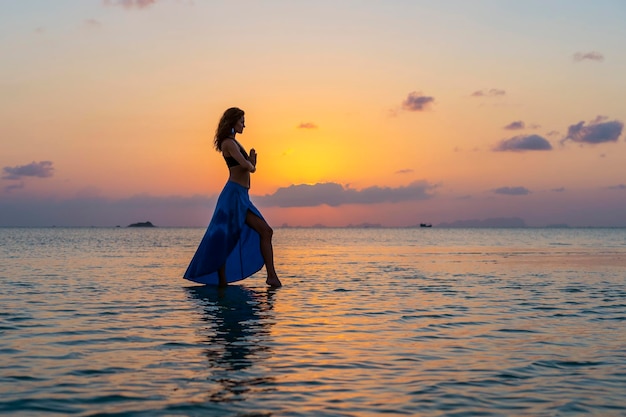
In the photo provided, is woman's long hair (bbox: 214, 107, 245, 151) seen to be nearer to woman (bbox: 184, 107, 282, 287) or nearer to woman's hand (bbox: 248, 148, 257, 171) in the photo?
woman (bbox: 184, 107, 282, 287)

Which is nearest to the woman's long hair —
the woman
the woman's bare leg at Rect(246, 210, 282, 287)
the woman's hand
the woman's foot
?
the woman

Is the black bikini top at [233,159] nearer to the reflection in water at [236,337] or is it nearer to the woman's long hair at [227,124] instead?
the woman's long hair at [227,124]

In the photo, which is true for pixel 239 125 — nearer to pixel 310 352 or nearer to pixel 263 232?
pixel 263 232

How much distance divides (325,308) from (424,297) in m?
2.42

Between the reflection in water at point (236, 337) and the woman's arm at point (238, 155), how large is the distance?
2168mm

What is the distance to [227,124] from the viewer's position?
12.9 meters

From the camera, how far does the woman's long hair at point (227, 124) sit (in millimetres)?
12867

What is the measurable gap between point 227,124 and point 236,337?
6203mm

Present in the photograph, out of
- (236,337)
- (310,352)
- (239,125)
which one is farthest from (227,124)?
(310,352)

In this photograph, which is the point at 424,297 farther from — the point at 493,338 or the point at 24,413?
the point at 24,413

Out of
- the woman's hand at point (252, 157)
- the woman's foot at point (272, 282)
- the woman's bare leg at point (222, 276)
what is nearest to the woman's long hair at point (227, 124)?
the woman's hand at point (252, 157)

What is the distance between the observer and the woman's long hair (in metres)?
12.9

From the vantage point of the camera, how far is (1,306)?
9.96 m

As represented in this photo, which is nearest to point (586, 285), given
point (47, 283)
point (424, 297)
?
point (424, 297)
